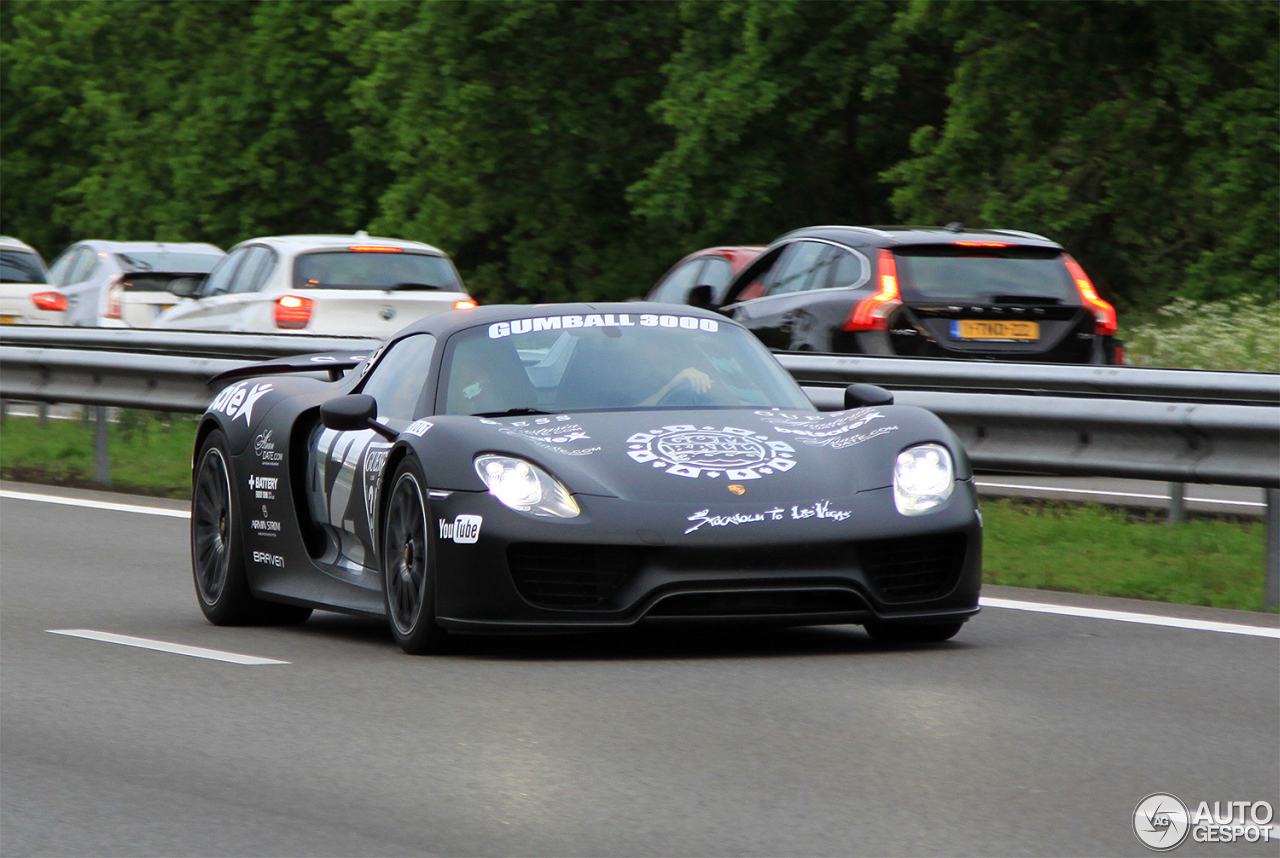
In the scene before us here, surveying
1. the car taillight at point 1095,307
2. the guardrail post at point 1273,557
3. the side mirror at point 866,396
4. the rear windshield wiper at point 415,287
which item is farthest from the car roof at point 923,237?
the side mirror at point 866,396

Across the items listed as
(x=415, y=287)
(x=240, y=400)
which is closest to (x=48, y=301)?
(x=415, y=287)

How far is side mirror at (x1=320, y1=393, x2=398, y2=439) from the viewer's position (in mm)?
7746

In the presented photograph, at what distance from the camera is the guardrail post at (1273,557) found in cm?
867

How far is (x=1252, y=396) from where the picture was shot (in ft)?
38.2

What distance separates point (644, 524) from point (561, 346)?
1294 mm

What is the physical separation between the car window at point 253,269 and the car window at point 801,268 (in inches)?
240

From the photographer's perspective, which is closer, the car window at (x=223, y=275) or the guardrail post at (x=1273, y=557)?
the guardrail post at (x=1273, y=557)

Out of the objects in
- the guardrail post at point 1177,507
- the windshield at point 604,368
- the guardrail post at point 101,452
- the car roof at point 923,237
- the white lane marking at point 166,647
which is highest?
the windshield at point 604,368

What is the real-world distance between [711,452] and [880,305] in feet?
21.2

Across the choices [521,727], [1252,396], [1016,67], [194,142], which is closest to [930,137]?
[1016,67]

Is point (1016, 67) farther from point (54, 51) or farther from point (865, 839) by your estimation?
point (54, 51)

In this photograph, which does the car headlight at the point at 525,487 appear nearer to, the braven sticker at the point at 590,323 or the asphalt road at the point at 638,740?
the asphalt road at the point at 638,740

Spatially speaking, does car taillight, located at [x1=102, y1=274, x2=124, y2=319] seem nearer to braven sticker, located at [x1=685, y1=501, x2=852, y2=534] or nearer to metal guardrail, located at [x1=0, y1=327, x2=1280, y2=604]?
metal guardrail, located at [x1=0, y1=327, x2=1280, y2=604]

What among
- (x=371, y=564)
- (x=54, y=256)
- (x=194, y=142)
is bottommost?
(x=54, y=256)
